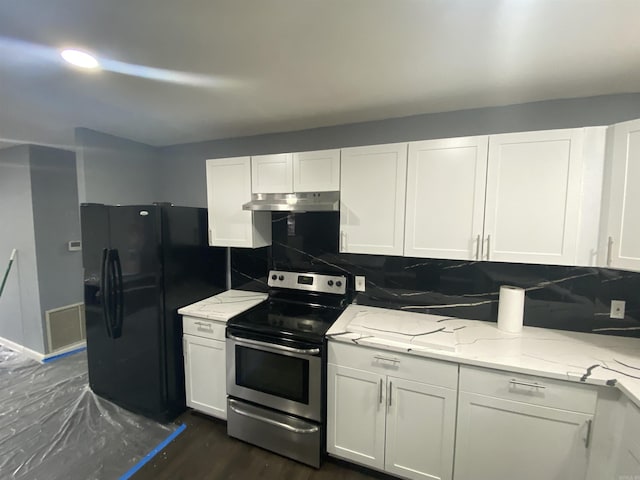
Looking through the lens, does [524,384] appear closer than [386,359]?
Yes

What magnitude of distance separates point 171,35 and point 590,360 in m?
2.60

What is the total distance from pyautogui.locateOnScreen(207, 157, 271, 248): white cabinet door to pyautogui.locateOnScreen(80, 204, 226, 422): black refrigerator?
163mm

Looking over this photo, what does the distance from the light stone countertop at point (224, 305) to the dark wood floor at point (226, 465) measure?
0.92 meters

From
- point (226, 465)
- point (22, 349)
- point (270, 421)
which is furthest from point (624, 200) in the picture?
point (22, 349)

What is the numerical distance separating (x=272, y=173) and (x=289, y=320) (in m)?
1.16

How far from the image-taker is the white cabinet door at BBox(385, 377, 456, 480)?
1.58m

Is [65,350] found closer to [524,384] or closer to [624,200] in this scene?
[524,384]

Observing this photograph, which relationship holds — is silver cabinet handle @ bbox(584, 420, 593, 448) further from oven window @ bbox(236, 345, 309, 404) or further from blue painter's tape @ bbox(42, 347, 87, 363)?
blue painter's tape @ bbox(42, 347, 87, 363)

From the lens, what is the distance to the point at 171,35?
3.98ft

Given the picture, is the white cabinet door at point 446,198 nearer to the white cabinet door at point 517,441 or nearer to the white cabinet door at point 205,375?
the white cabinet door at point 517,441

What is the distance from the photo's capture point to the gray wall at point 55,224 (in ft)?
10.2

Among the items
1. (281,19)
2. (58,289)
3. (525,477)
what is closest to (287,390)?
(525,477)

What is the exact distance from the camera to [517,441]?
1.45m

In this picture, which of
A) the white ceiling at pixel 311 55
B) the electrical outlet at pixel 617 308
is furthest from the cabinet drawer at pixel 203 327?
the electrical outlet at pixel 617 308
